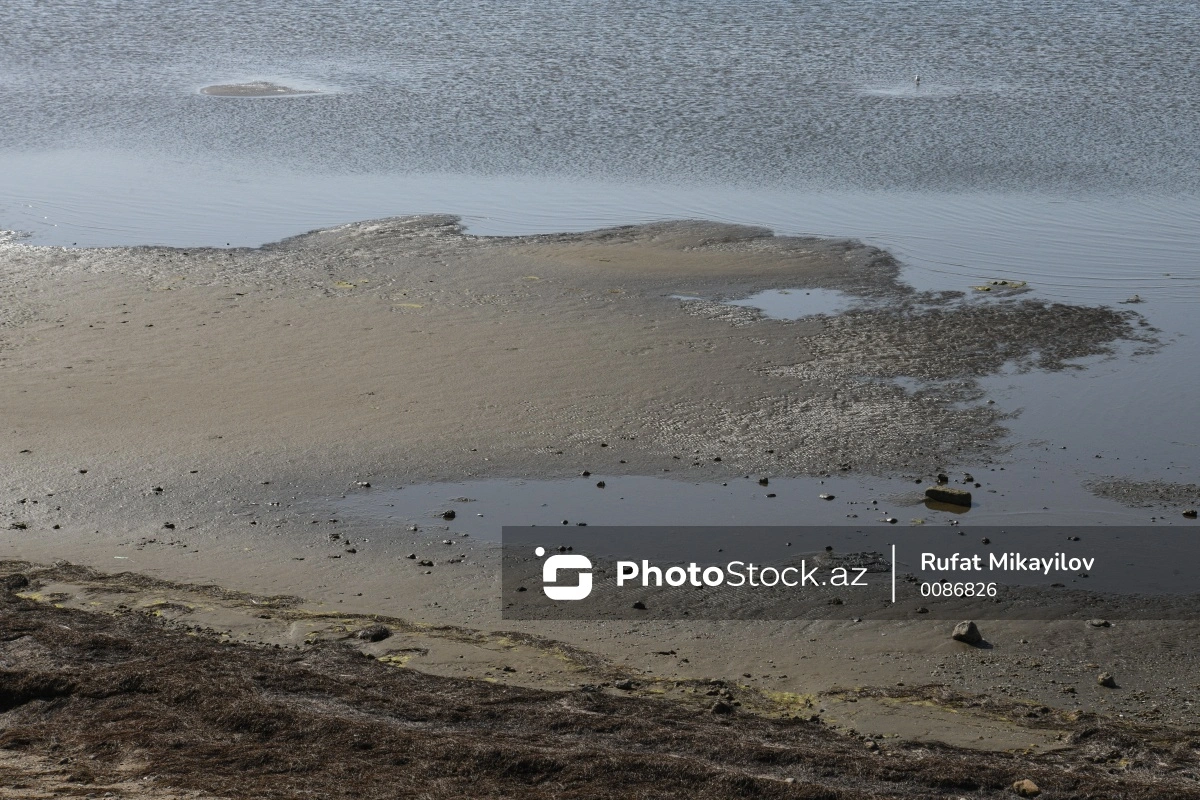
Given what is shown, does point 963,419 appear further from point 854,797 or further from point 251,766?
point 251,766

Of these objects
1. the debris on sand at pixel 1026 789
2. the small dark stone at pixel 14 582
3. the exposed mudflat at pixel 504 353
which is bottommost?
the debris on sand at pixel 1026 789

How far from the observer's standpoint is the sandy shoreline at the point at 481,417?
6277 mm

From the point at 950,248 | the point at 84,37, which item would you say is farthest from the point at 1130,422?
the point at 84,37

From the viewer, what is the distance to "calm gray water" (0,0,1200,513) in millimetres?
13500

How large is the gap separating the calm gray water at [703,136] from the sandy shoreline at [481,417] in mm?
856

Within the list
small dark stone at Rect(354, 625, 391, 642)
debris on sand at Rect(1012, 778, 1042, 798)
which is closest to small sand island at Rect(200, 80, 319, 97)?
small dark stone at Rect(354, 625, 391, 642)

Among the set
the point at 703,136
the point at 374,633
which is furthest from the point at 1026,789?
the point at 703,136

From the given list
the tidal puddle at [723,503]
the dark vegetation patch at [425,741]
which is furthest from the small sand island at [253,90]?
the dark vegetation patch at [425,741]

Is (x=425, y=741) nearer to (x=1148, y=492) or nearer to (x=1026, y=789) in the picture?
(x=1026, y=789)

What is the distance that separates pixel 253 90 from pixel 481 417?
15175mm

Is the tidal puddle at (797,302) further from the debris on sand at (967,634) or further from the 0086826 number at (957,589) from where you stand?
the debris on sand at (967,634)

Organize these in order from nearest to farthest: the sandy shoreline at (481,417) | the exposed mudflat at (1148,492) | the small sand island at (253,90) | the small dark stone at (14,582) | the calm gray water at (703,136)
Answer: the sandy shoreline at (481,417), the small dark stone at (14,582), the exposed mudflat at (1148,492), the calm gray water at (703,136), the small sand island at (253,90)

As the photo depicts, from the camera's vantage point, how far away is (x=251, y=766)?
14.9 ft

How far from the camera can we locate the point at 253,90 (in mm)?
22703
